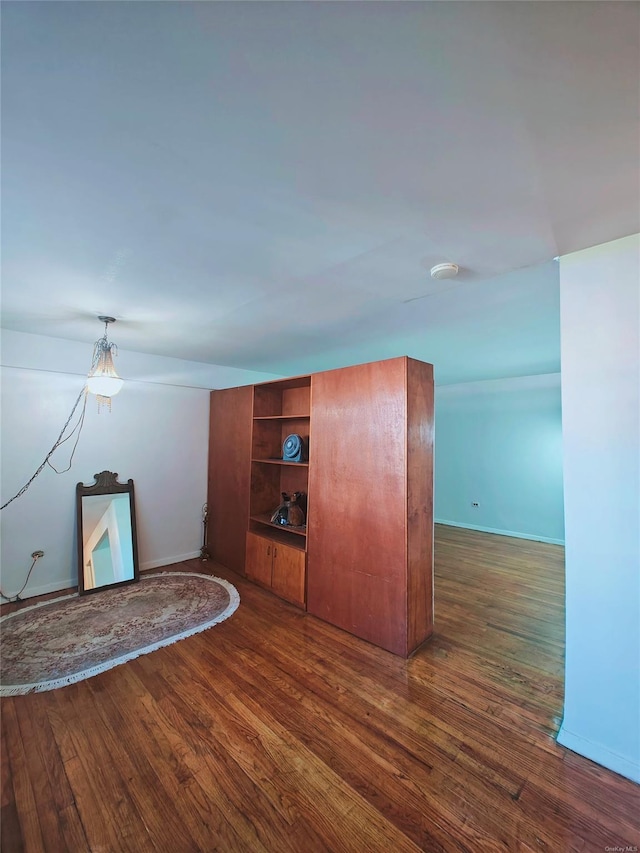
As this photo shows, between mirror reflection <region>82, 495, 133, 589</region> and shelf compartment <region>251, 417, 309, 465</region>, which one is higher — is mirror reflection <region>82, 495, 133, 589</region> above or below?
below

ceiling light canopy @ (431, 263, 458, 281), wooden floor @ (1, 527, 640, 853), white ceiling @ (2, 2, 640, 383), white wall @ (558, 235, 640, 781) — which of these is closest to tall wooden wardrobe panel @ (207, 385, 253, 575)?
wooden floor @ (1, 527, 640, 853)

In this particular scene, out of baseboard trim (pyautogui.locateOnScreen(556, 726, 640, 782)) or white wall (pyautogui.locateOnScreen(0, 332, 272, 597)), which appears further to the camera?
white wall (pyautogui.locateOnScreen(0, 332, 272, 597))

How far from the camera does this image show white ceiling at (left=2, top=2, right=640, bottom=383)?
801 mm

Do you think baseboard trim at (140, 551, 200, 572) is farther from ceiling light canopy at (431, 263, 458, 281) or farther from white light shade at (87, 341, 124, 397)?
ceiling light canopy at (431, 263, 458, 281)

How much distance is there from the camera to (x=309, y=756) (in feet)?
5.38

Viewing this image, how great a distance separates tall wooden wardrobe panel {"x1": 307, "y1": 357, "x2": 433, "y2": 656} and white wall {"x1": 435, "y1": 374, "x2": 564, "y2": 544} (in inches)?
146

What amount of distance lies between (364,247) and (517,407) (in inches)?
197

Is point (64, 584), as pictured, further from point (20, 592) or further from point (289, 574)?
point (289, 574)

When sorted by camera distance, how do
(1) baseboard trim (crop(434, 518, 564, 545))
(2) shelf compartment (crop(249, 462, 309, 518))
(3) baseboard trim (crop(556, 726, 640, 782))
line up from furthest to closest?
(1) baseboard trim (crop(434, 518, 564, 545)) → (2) shelf compartment (crop(249, 462, 309, 518)) → (3) baseboard trim (crop(556, 726, 640, 782))

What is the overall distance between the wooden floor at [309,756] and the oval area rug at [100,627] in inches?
6.9

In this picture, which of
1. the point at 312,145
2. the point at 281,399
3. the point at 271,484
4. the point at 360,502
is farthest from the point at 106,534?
the point at 312,145

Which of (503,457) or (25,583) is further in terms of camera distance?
(503,457)

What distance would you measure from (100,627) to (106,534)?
1.20 metres

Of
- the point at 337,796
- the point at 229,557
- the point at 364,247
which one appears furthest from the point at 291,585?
the point at 364,247
